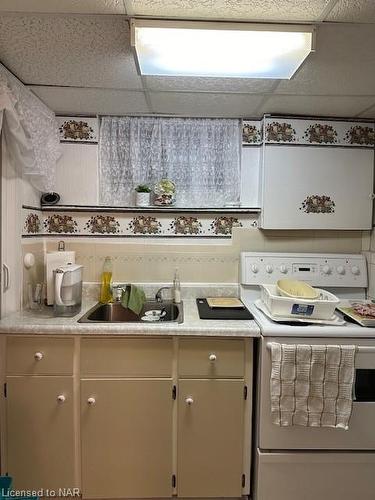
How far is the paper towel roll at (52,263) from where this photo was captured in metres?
1.87

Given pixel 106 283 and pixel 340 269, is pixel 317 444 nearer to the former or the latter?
pixel 340 269

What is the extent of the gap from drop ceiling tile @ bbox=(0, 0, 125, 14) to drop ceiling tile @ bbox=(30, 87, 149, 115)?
0.60 m

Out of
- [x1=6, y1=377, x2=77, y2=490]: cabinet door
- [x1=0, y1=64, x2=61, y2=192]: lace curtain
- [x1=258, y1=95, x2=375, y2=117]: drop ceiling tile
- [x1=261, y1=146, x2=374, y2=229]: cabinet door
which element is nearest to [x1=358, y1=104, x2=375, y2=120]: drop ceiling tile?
[x1=258, y1=95, x2=375, y2=117]: drop ceiling tile

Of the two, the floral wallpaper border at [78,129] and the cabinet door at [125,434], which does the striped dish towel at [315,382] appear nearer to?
the cabinet door at [125,434]

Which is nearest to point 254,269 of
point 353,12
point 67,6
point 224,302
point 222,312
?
point 224,302

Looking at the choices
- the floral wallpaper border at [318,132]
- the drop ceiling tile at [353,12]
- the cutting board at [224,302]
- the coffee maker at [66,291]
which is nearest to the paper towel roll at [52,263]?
the coffee maker at [66,291]

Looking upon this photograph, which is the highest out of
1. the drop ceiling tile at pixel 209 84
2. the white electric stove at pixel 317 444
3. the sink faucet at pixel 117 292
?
the drop ceiling tile at pixel 209 84

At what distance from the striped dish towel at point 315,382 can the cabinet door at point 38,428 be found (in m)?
0.99

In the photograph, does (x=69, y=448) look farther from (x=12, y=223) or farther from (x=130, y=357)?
(x=12, y=223)

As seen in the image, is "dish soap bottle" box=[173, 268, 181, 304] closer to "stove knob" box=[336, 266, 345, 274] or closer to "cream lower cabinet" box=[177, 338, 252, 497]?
"cream lower cabinet" box=[177, 338, 252, 497]

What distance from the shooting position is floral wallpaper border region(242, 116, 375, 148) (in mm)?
2049

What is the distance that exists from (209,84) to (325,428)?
5.67ft

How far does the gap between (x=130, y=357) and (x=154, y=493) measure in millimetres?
678

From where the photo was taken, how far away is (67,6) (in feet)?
3.60
